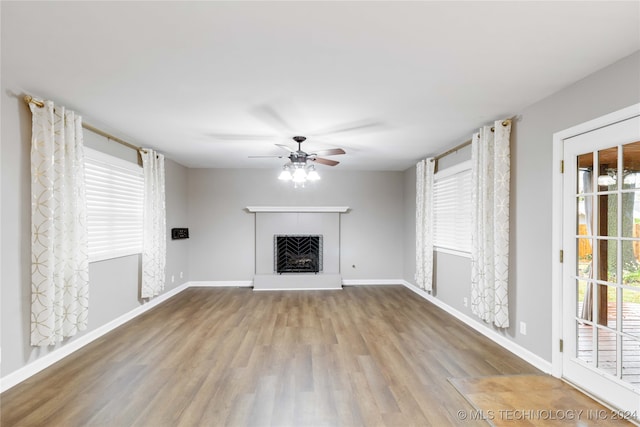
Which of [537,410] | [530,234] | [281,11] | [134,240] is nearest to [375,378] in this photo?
[537,410]

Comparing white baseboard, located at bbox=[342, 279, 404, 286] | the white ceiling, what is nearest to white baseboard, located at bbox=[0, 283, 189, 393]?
the white ceiling

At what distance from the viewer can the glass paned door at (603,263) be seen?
216cm

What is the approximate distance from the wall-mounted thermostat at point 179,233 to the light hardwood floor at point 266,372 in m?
1.64

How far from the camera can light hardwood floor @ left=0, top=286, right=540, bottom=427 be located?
7.11 ft

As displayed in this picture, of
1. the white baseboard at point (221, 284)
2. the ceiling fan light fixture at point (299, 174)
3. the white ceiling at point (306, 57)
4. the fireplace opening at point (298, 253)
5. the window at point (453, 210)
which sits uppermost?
the white ceiling at point (306, 57)

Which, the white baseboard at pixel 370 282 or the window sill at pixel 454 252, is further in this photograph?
the white baseboard at pixel 370 282

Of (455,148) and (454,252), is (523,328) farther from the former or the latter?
(455,148)

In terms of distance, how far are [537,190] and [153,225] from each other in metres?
5.04

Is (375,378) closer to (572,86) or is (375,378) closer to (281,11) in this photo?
(281,11)

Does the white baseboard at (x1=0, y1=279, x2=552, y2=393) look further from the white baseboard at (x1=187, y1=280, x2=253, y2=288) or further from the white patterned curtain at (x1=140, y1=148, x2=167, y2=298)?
the white baseboard at (x1=187, y1=280, x2=253, y2=288)

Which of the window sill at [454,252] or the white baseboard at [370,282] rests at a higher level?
the window sill at [454,252]

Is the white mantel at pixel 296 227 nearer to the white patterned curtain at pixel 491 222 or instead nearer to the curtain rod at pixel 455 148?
the curtain rod at pixel 455 148

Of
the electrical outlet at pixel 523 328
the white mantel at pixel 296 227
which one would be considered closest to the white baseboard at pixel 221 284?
the white mantel at pixel 296 227

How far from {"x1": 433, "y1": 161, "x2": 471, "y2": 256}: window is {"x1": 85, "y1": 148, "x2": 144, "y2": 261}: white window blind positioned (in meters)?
4.78
